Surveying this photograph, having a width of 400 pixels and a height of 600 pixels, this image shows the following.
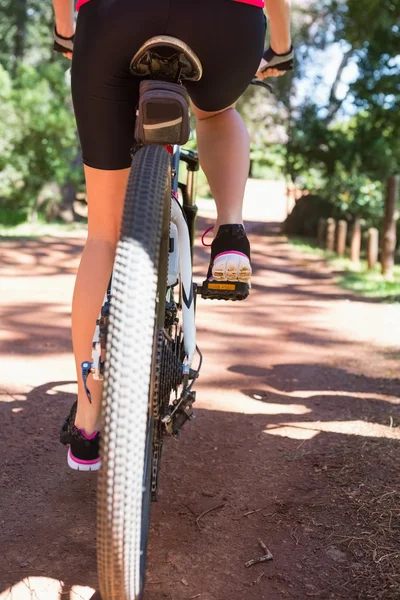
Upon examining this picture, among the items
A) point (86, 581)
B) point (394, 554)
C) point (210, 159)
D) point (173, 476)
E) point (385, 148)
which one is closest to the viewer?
point (86, 581)

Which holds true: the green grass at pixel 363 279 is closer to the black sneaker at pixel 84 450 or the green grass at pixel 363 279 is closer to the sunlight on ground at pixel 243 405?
the sunlight on ground at pixel 243 405

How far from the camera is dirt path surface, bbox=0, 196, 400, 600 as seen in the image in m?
1.92

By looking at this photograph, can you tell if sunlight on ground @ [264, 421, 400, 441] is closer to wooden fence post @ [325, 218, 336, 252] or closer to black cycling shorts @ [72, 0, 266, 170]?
black cycling shorts @ [72, 0, 266, 170]

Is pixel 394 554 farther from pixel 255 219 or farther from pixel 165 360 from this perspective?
pixel 255 219

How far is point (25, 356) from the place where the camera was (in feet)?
14.4

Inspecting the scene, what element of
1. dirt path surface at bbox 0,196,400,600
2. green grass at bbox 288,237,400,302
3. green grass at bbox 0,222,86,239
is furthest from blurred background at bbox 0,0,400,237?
dirt path surface at bbox 0,196,400,600

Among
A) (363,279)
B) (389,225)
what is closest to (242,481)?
(363,279)

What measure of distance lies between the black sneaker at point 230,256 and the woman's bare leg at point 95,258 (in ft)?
1.06

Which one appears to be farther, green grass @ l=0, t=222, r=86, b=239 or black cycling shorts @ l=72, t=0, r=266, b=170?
green grass @ l=0, t=222, r=86, b=239

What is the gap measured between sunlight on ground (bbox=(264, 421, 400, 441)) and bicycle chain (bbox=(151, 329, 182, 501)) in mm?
1226

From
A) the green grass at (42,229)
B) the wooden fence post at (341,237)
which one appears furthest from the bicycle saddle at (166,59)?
the green grass at (42,229)

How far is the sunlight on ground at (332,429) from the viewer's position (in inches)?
122

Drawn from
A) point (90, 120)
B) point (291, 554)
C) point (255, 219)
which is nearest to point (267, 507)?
point (291, 554)

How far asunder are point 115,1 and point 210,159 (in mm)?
674
